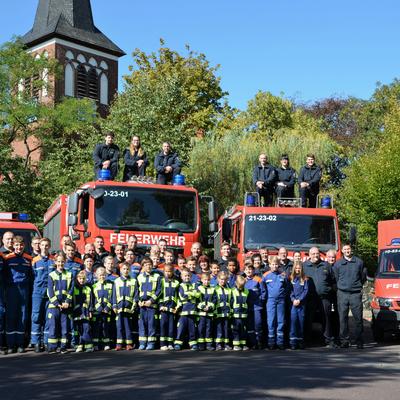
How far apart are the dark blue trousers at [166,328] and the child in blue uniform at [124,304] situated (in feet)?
1.57

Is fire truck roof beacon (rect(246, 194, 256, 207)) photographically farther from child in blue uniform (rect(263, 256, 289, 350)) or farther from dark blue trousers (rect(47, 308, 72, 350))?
Result: dark blue trousers (rect(47, 308, 72, 350))

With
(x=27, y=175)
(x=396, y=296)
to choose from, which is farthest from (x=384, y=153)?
(x=396, y=296)

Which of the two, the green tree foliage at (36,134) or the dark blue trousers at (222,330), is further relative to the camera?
the green tree foliage at (36,134)

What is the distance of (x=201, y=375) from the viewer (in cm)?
935

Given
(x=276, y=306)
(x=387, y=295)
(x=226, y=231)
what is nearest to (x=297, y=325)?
(x=276, y=306)

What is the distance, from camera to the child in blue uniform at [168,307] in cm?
1255

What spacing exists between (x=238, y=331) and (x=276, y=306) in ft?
2.72

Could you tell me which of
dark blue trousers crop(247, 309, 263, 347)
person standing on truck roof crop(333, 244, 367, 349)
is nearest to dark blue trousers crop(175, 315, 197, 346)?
dark blue trousers crop(247, 309, 263, 347)

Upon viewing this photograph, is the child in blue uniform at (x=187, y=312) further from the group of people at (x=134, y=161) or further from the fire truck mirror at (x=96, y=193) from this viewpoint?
the group of people at (x=134, y=161)

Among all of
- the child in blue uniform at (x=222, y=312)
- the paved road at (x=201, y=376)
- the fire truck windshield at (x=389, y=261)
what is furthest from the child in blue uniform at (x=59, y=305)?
the fire truck windshield at (x=389, y=261)

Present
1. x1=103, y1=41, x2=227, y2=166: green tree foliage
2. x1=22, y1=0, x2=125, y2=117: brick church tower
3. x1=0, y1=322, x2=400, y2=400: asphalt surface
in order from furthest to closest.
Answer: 1. x1=22, y1=0, x2=125, y2=117: brick church tower
2. x1=103, y1=41, x2=227, y2=166: green tree foliage
3. x1=0, y1=322, x2=400, y2=400: asphalt surface

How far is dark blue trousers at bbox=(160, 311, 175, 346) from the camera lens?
12547mm

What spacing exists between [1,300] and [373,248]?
24.4 meters

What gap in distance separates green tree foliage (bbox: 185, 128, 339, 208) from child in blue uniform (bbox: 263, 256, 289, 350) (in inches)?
783
